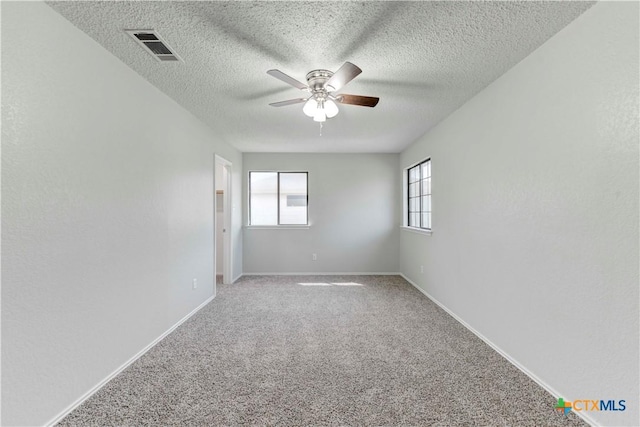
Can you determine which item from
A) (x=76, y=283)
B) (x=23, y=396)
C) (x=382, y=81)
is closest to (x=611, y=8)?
(x=382, y=81)

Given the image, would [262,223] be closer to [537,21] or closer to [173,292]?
[173,292]

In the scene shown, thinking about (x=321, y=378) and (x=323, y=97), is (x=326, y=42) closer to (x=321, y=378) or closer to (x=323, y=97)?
(x=323, y=97)

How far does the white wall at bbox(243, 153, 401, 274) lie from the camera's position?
580cm

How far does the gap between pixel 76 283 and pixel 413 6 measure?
8.40ft

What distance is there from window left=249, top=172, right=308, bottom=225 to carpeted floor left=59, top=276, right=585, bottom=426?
2689mm

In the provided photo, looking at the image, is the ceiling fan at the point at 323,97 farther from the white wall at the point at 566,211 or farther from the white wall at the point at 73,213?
the white wall at the point at 73,213

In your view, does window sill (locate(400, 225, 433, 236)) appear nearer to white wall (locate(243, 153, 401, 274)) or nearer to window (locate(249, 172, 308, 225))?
white wall (locate(243, 153, 401, 274))

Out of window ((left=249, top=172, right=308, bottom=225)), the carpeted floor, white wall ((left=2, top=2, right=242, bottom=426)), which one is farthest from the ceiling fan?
window ((left=249, top=172, right=308, bottom=225))

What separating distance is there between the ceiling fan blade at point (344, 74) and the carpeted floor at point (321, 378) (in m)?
2.10

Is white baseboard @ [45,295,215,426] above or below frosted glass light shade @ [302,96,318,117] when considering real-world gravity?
below

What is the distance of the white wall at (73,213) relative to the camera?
1.51 m

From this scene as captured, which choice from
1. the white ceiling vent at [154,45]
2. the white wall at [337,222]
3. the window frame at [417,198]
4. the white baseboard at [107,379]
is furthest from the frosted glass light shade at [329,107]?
the white wall at [337,222]

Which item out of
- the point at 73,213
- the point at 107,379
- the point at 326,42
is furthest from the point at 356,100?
the point at 107,379

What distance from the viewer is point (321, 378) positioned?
216cm
